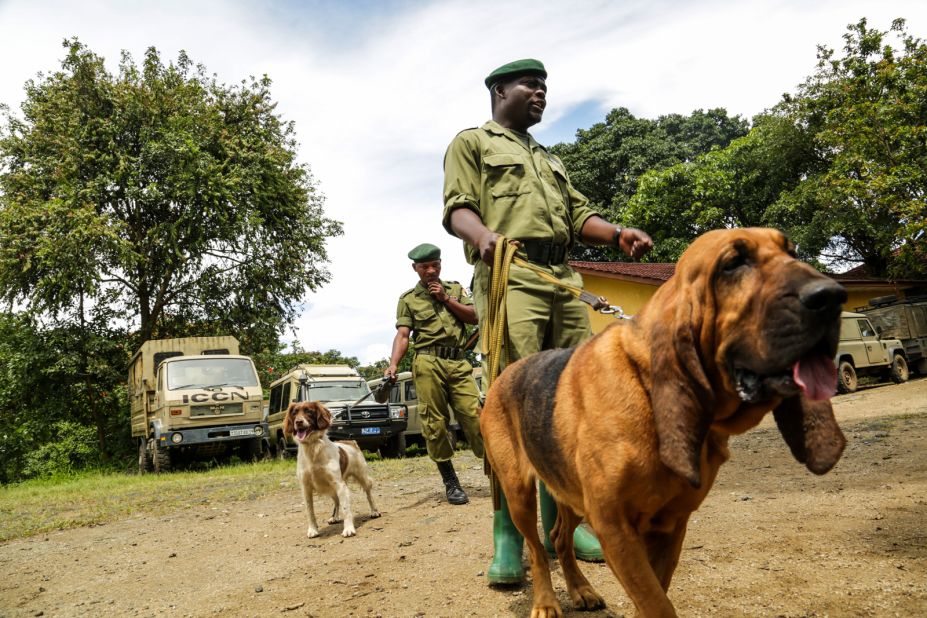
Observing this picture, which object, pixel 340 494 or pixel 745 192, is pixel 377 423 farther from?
pixel 745 192

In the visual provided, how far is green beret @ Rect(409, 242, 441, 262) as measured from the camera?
6.41 metres

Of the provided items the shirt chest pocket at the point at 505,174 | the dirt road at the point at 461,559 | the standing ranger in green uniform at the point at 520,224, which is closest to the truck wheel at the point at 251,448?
the dirt road at the point at 461,559

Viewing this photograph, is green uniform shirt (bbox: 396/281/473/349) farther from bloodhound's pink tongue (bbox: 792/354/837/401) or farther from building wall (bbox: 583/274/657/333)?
building wall (bbox: 583/274/657/333)

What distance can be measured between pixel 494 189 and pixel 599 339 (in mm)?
1497

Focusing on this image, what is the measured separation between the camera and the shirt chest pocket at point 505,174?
3355 mm

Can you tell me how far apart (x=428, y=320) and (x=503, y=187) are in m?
3.25

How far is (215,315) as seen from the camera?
22.8 m

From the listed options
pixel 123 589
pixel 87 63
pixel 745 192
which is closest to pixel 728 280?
pixel 123 589

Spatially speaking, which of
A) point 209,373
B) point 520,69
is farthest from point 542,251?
point 209,373

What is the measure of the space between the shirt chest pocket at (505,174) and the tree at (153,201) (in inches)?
737

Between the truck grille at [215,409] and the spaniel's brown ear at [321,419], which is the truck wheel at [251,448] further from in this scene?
the spaniel's brown ear at [321,419]

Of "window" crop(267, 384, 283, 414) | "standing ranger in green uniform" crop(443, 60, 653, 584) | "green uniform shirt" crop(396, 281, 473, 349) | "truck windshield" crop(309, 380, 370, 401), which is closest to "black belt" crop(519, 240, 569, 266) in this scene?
"standing ranger in green uniform" crop(443, 60, 653, 584)

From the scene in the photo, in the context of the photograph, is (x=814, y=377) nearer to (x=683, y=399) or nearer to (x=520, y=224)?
(x=683, y=399)

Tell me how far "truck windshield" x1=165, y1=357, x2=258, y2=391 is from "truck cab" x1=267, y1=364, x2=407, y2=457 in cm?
113
